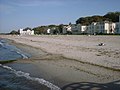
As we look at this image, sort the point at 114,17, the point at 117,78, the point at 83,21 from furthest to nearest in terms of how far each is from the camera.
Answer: the point at 83,21 < the point at 114,17 < the point at 117,78

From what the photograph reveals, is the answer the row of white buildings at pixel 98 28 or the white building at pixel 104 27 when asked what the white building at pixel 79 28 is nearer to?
the row of white buildings at pixel 98 28

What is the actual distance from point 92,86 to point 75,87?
0.66m

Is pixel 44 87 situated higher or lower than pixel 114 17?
lower

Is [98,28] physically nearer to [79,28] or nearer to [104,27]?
[104,27]

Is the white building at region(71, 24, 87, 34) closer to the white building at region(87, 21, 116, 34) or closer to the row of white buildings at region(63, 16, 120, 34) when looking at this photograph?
the row of white buildings at region(63, 16, 120, 34)

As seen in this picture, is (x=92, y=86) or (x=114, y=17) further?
(x=114, y=17)

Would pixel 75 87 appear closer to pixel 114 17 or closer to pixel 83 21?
pixel 114 17

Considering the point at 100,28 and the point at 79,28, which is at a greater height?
the point at 79,28

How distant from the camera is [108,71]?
1074cm

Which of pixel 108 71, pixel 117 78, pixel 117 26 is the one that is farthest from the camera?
pixel 117 26

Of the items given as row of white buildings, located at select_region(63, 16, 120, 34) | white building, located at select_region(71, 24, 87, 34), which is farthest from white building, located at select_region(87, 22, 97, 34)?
white building, located at select_region(71, 24, 87, 34)

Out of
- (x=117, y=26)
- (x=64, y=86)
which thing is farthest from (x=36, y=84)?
(x=117, y=26)

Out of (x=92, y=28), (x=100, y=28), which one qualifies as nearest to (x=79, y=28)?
(x=92, y=28)

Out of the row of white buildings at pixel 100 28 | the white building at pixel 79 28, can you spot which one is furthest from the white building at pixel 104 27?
the white building at pixel 79 28
